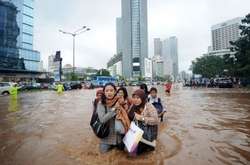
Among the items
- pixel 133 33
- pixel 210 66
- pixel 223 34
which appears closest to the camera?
pixel 210 66

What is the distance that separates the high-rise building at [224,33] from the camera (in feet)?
442

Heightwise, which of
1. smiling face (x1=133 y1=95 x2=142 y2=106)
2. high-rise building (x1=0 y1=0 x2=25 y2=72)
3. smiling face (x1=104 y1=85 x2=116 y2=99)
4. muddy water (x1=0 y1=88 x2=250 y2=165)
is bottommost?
muddy water (x1=0 y1=88 x2=250 y2=165)

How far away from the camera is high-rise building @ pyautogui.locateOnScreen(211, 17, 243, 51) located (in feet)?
442

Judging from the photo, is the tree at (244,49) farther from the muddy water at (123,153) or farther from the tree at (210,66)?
the tree at (210,66)

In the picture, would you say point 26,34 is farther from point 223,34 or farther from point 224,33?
point 223,34

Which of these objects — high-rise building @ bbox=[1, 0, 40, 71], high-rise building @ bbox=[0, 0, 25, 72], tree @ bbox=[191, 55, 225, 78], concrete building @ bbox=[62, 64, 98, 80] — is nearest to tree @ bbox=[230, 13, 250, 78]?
tree @ bbox=[191, 55, 225, 78]

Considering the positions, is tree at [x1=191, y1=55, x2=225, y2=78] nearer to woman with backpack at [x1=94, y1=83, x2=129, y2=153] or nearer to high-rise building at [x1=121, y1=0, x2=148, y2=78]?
high-rise building at [x1=121, y1=0, x2=148, y2=78]

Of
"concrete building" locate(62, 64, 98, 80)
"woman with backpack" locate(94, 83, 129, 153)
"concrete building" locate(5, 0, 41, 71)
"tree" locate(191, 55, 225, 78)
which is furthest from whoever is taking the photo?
"concrete building" locate(62, 64, 98, 80)

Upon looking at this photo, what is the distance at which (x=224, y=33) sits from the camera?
14012 centimetres

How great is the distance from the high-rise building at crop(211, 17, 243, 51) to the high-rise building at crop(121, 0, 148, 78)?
33.0 m

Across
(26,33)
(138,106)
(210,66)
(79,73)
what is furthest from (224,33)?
(138,106)

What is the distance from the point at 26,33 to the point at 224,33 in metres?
85.7

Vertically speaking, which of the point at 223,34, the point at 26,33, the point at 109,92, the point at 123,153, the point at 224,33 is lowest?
the point at 123,153

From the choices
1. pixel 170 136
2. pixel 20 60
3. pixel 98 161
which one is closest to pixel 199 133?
pixel 170 136
